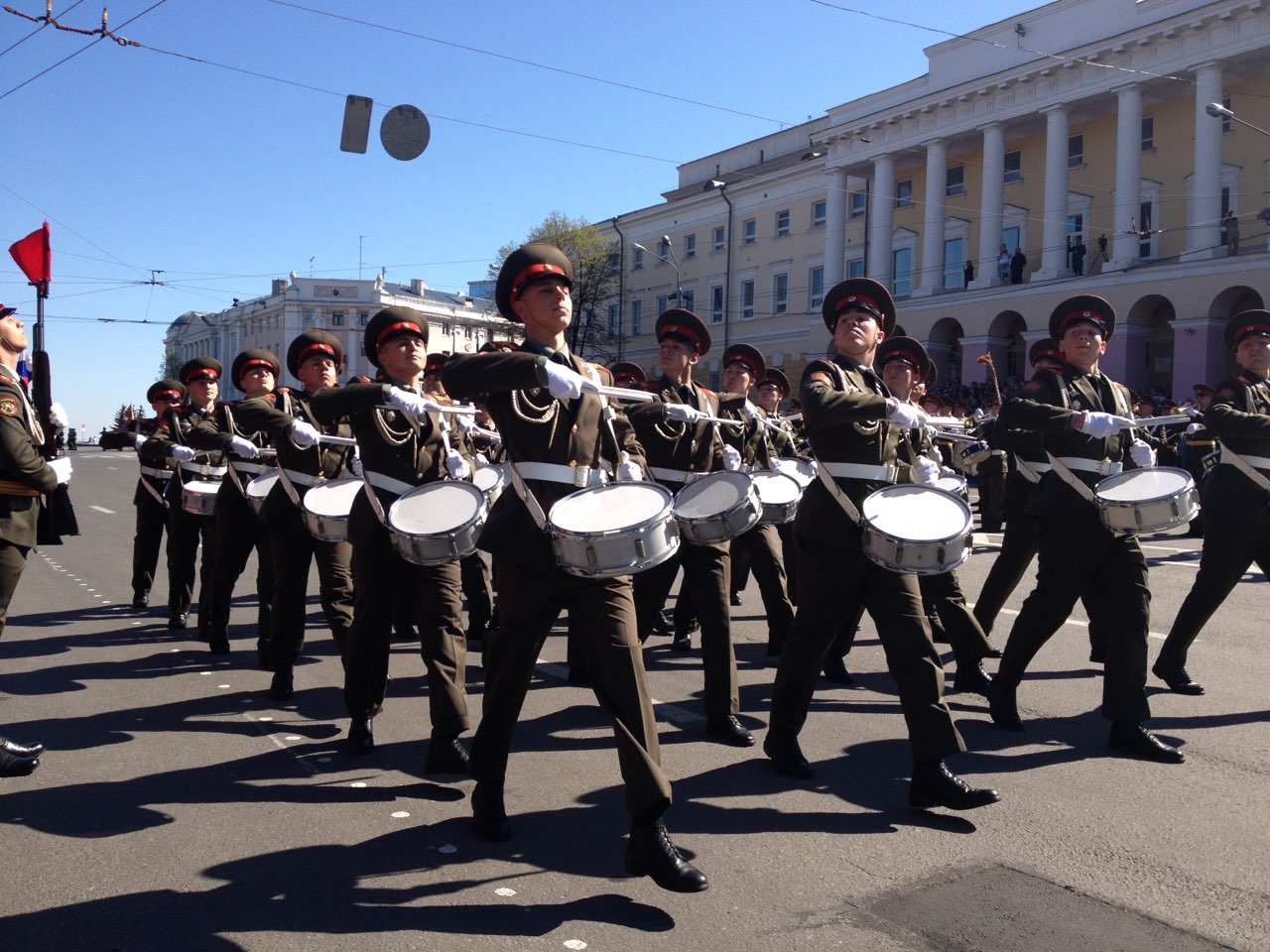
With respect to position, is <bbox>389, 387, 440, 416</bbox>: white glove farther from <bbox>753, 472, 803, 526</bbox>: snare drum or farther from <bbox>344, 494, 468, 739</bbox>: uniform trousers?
<bbox>753, 472, 803, 526</bbox>: snare drum

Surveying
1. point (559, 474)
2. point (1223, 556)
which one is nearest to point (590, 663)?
point (559, 474)

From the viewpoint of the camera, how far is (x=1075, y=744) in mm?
6180

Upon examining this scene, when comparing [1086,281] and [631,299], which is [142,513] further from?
[631,299]

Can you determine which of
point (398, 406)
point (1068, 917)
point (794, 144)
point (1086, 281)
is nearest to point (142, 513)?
point (398, 406)

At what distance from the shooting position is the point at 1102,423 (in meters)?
6.01

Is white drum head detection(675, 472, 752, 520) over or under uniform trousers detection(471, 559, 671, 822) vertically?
over

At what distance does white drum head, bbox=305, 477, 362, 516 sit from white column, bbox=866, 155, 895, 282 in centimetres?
4577

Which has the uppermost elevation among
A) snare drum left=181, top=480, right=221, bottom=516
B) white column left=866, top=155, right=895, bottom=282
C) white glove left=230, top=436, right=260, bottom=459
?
white column left=866, top=155, right=895, bottom=282

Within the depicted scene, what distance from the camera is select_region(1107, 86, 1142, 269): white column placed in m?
39.8

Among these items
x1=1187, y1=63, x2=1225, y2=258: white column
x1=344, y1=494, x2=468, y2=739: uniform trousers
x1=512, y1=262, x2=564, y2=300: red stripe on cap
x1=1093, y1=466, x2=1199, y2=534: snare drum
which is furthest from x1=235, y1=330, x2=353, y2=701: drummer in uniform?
x1=1187, y1=63, x2=1225, y2=258: white column

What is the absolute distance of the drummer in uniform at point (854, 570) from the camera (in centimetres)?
502

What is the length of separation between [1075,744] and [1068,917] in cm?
238

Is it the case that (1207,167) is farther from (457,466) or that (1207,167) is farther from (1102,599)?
(457,466)

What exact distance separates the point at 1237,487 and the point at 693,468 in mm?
3270
